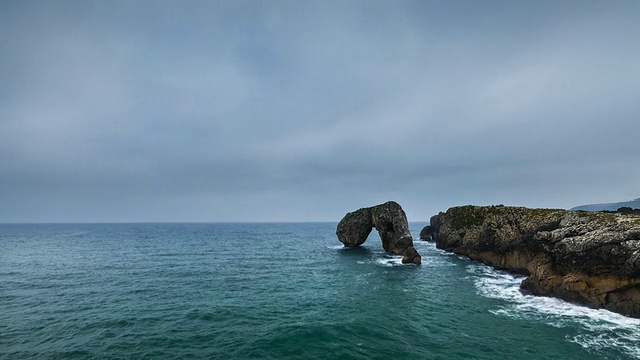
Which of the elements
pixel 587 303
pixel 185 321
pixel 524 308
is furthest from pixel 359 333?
pixel 587 303

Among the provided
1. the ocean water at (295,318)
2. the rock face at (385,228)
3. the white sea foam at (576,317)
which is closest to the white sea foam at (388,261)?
the rock face at (385,228)

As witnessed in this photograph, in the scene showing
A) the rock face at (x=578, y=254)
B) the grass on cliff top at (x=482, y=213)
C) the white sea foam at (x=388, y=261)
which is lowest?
the white sea foam at (x=388, y=261)

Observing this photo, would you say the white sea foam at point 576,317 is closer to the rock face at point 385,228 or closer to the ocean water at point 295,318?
the ocean water at point 295,318

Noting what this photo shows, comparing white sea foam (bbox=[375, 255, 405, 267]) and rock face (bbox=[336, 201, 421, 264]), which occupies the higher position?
rock face (bbox=[336, 201, 421, 264])

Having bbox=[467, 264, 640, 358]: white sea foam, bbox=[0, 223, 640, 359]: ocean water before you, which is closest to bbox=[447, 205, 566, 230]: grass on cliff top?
bbox=[0, 223, 640, 359]: ocean water

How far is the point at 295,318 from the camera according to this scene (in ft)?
83.1

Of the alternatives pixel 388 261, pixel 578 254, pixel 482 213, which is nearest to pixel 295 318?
pixel 578 254

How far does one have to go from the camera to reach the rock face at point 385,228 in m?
60.6

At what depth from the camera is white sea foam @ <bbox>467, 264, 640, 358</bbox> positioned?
20.3 meters

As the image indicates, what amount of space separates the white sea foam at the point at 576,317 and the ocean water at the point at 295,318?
116mm

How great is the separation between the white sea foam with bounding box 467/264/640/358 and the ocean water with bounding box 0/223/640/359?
0.12m

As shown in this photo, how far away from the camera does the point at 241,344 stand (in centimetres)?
2019

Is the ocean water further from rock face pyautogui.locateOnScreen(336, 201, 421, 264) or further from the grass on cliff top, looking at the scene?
rock face pyautogui.locateOnScreen(336, 201, 421, 264)

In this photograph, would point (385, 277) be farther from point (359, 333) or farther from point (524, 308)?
point (359, 333)
